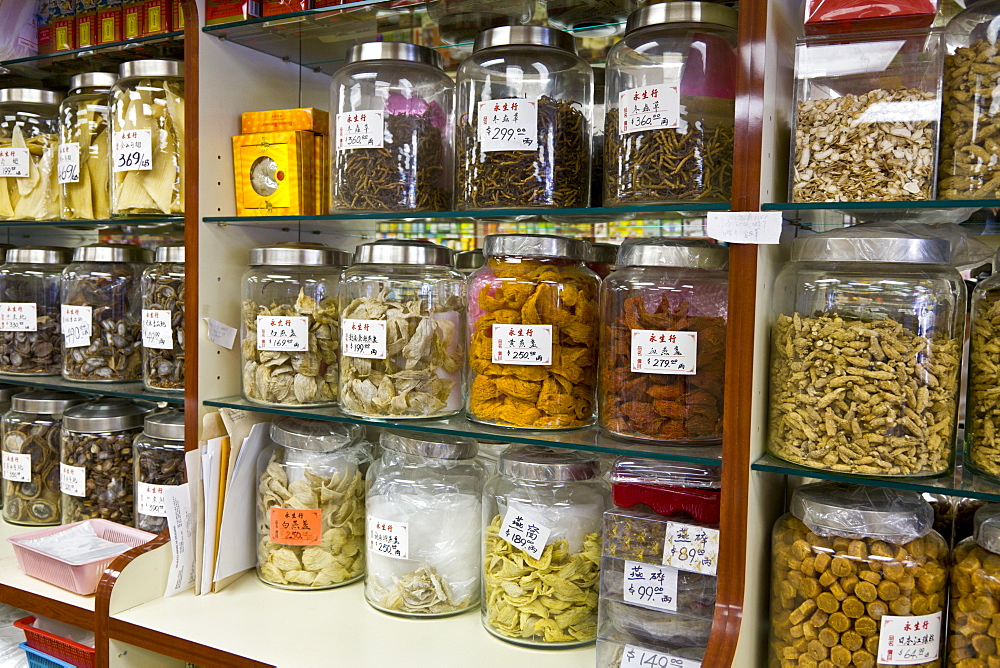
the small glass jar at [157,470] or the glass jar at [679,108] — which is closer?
the glass jar at [679,108]

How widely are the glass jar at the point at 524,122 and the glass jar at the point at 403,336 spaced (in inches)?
5.9

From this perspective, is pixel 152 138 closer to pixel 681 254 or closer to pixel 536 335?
pixel 536 335

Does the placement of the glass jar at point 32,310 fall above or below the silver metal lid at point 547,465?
above

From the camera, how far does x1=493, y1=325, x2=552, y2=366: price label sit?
1.25 meters

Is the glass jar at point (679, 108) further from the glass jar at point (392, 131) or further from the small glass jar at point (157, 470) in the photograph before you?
the small glass jar at point (157, 470)

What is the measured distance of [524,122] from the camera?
125cm

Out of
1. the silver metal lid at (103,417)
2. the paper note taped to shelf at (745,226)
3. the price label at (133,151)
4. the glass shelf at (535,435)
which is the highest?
the price label at (133,151)

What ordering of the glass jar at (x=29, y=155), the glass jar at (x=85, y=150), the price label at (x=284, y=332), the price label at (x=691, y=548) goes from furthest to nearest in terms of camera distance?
the glass jar at (x=29, y=155) → the glass jar at (x=85, y=150) → the price label at (x=284, y=332) → the price label at (x=691, y=548)

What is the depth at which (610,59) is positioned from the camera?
125cm

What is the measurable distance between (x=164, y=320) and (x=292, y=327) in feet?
1.17

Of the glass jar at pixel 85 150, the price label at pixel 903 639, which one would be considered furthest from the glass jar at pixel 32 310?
the price label at pixel 903 639

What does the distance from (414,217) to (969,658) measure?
41.3 inches

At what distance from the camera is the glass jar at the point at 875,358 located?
1017mm

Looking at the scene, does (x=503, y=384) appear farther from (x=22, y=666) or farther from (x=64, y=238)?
(x=64, y=238)
